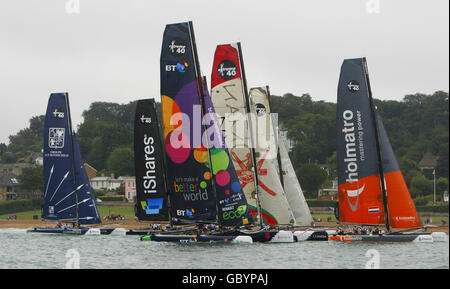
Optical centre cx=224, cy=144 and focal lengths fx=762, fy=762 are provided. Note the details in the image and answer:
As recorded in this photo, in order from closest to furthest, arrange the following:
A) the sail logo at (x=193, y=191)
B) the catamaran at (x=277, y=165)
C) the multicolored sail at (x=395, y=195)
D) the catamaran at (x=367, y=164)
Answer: the multicolored sail at (x=395, y=195) → the catamaran at (x=367, y=164) → the sail logo at (x=193, y=191) → the catamaran at (x=277, y=165)

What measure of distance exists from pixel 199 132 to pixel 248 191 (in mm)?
4310

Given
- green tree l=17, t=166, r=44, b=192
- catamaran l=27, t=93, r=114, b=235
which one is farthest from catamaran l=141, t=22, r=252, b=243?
green tree l=17, t=166, r=44, b=192

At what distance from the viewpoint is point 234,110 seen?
1565 inches

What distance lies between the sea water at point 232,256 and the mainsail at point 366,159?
168 cm

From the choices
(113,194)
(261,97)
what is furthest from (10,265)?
(113,194)

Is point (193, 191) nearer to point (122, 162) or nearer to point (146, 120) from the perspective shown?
point (146, 120)

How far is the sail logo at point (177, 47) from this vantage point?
124ft

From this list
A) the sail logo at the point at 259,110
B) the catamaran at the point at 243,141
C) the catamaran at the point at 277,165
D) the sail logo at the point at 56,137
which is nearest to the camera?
the catamaran at the point at 243,141

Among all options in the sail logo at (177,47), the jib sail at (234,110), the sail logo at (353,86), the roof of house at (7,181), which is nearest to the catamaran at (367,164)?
the sail logo at (353,86)

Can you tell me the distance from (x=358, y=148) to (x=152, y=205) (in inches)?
495

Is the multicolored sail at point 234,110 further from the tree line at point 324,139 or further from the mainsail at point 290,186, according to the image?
the tree line at point 324,139

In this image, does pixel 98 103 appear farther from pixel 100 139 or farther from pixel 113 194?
pixel 113 194

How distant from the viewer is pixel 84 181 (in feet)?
168

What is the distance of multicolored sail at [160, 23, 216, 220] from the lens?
125ft
